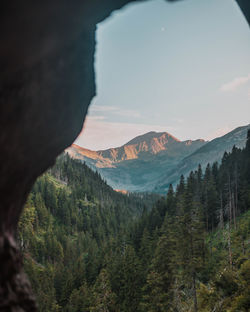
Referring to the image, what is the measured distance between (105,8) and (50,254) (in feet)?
250

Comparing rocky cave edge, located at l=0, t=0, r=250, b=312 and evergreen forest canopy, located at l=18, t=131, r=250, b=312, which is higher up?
rocky cave edge, located at l=0, t=0, r=250, b=312

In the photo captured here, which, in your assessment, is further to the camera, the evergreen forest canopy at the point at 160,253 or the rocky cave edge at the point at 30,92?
the evergreen forest canopy at the point at 160,253

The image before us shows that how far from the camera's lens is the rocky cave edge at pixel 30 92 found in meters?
4.85

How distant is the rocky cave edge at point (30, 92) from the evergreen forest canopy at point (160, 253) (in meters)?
15.7

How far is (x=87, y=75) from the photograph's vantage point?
33.0ft

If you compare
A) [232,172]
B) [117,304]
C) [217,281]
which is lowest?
[117,304]

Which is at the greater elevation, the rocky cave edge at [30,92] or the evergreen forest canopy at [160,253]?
the rocky cave edge at [30,92]

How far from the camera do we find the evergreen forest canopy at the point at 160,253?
20.8 m

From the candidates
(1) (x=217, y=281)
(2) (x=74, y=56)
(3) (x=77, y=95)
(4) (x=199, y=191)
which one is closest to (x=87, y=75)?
(3) (x=77, y=95)

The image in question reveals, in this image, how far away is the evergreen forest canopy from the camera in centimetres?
2082

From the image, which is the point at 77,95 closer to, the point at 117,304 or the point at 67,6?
the point at 67,6

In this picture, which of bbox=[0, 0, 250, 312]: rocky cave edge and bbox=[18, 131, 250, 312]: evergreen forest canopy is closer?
bbox=[0, 0, 250, 312]: rocky cave edge

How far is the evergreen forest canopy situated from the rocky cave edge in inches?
617

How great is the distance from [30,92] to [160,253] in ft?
80.2
